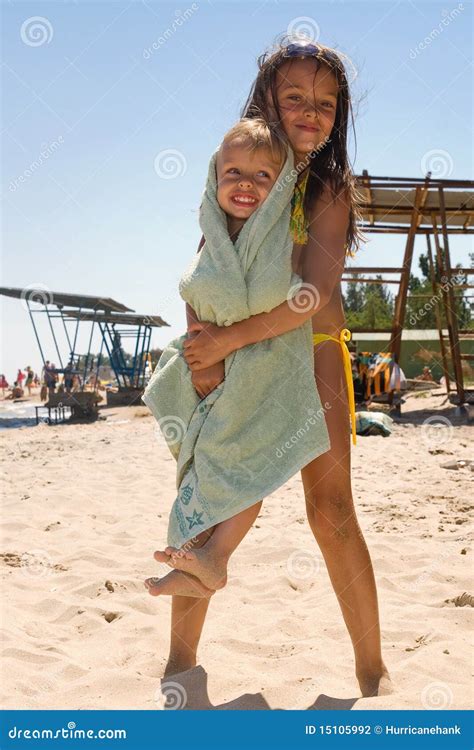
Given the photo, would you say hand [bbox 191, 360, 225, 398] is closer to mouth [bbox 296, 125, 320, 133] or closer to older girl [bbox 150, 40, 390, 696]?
older girl [bbox 150, 40, 390, 696]

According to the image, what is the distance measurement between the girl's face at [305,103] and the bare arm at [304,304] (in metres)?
0.20

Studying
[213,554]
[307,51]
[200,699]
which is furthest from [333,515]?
[307,51]

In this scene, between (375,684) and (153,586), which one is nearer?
(153,586)

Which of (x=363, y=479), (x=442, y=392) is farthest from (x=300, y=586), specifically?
(x=442, y=392)

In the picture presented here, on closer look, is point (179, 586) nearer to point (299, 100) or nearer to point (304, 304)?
point (304, 304)

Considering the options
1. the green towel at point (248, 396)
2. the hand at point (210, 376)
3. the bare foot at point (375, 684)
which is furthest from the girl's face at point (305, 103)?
the bare foot at point (375, 684)

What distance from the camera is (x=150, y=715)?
78.5 inches

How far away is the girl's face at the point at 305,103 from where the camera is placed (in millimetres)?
2363

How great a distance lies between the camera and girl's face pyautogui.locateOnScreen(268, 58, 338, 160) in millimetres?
2363

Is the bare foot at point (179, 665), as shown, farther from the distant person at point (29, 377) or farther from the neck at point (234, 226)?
the distant person at point (29, 377)

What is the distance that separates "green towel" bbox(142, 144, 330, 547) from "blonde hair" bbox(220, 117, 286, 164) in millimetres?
57

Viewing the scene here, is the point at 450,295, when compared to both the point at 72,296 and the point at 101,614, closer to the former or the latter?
→ the point at 101,614

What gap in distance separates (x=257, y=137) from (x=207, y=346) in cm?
64

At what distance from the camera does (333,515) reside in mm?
2318
